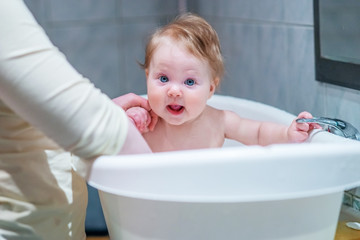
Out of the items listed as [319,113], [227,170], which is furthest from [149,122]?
[227,170]

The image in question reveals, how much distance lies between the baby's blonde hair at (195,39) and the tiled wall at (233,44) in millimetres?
299

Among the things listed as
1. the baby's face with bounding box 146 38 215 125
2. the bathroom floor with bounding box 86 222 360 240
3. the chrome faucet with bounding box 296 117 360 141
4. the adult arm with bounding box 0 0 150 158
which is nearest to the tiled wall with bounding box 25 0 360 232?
the chrome faucet with bounding box 296 117 360 141

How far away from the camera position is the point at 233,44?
1925 millimetres

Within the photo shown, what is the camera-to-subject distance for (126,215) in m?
0.87

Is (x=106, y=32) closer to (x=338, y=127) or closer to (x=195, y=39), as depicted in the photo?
(x=195, y=39)

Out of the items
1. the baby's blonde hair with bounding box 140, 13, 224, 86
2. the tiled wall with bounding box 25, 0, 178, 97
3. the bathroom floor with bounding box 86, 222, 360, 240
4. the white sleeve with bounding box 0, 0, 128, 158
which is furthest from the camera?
the tiled wall with bounding box 25, 0, 178, 97

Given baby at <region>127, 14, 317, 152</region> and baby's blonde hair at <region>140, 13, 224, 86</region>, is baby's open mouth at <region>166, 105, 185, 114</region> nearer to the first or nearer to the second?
baby at <region>127, 14, 317, 152</region>

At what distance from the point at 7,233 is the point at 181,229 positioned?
0.27m

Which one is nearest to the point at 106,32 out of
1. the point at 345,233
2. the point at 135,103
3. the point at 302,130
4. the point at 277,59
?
the point at 277,59

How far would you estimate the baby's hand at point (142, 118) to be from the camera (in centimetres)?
129

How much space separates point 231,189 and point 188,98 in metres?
0.47

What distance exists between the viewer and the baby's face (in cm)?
121

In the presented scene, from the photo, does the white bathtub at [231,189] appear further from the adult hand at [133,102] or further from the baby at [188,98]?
the adult hand at [133,102]

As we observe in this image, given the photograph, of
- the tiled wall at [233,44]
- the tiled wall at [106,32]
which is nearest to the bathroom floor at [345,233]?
the tiled wall at [233,44]
